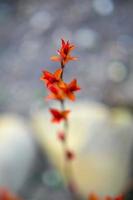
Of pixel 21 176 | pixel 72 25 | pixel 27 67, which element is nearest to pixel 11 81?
pixel 27 67

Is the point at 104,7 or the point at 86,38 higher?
the point at 104,7

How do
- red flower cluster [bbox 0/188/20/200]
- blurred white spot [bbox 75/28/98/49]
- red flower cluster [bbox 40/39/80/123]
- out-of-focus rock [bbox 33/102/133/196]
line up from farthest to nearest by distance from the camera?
blurred white spot [bbox 75/28/98/49] < out-of-focus rock [bbox 33/102/133/196] < red flower cluster [bbox 0/188/20/200] < red flower cluster [bbox 40/39/80/123]

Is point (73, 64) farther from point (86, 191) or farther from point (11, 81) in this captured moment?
point (86, 191)

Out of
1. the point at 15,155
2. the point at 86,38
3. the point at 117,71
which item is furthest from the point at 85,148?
the point at 86,38

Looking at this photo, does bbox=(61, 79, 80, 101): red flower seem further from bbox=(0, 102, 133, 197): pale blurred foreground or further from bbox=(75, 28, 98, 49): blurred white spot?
bbox=(75, 28, 98, 49): blurred white spot

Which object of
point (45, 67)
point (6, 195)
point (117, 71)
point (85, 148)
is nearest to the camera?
point (6, 195)

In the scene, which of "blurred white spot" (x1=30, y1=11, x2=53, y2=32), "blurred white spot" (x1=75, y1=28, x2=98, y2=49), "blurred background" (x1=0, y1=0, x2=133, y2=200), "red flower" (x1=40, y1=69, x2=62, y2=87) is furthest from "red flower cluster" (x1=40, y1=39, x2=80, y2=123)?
"blurred white spot" (x1=30, y1=11, x2=53, y2=32)

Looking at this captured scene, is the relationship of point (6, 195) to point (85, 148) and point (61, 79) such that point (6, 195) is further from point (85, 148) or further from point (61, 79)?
point (61, 79)
